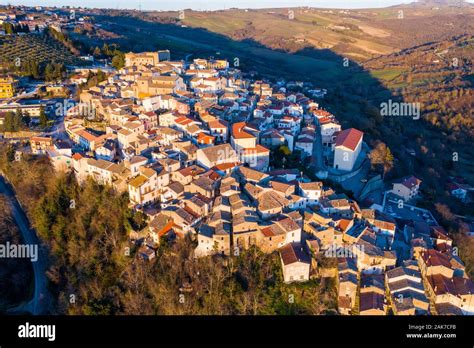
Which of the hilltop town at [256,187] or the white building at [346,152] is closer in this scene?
the hilltop town at [256,187]

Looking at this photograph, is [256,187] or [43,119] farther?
[43,119]

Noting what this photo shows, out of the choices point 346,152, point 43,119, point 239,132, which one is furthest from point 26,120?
point 346,152

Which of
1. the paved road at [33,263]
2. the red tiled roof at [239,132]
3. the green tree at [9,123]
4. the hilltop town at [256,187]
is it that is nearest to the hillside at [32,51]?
the hilltop town at [256,187]

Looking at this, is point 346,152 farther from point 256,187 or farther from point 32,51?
point 32,51

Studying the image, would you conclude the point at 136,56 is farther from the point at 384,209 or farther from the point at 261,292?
the point at 261,292

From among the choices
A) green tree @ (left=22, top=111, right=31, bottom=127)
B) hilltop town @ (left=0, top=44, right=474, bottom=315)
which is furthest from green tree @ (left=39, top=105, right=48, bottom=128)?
hilltop town @ (left=0, top=44, right=474, bottom=315)

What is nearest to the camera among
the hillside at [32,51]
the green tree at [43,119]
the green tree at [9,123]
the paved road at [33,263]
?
the paved road at [33,263]

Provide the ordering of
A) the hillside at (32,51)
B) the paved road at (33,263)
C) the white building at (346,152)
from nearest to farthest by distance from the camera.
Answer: the paved road at (33,263)
the white building at (346,152)
the hillside at (32,51)

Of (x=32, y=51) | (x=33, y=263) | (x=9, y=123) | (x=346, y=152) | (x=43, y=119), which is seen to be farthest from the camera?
(x=32, y=51)

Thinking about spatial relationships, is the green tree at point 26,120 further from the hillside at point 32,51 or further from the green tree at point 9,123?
the hillside at point 32,51
